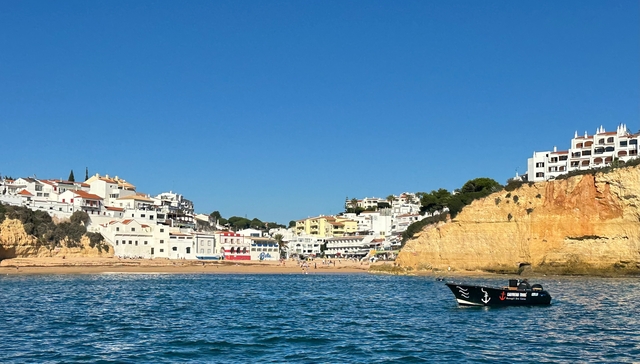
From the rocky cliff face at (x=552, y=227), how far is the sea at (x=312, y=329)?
1893cm

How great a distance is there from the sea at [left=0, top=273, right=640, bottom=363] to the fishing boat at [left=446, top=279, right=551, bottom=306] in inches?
19.7

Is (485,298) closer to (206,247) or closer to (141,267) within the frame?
(141,267)

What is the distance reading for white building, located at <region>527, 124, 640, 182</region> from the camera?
88.1 metres

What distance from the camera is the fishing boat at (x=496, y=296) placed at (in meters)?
34.6

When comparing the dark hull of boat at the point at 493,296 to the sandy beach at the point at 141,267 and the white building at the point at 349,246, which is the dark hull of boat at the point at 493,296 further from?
the white building at the point at 349,246

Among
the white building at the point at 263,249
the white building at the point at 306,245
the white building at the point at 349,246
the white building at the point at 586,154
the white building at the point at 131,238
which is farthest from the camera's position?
the white building at the point at 306,245

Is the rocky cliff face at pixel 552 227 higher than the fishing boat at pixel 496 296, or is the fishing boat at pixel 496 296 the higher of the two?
the rocky cliff face at pixel 552 227

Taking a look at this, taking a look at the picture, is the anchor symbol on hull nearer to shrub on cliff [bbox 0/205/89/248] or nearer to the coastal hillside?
the coastal hillside

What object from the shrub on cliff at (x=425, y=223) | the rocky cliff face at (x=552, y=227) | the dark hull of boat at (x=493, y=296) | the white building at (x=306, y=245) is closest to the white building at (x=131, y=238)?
the shrub on cliff at (x=425, y=223)

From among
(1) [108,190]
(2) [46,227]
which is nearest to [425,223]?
(2) [46,227]

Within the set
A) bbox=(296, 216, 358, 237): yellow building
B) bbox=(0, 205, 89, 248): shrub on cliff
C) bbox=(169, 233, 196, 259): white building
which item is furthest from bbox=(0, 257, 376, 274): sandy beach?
bbox=(296, 216, 358, 237): yellow building

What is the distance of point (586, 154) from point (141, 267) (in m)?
63.0

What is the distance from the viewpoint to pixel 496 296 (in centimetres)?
3481

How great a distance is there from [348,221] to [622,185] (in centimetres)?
9468
